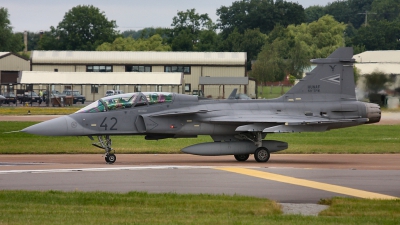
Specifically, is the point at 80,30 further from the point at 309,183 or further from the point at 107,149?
the point at 309,183

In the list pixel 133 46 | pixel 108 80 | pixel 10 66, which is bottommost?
pixel 108 80

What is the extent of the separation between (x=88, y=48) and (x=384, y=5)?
7101 centimetres

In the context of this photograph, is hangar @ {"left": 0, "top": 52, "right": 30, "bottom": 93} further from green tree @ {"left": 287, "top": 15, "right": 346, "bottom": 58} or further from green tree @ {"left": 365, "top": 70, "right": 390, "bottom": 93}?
green tree @ {"left": 365, "top": 70, "right": 390, "bottom": 93}

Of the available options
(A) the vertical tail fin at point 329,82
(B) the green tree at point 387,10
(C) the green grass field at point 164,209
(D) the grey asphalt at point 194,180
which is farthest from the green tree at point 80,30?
(C) the green grass field at point 164,209

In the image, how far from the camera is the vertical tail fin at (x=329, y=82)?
2270 centimetres

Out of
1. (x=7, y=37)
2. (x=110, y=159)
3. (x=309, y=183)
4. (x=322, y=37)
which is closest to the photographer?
(x=309, y=183)

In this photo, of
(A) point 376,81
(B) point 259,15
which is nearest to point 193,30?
(B) point 259,15

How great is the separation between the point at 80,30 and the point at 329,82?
105 meters

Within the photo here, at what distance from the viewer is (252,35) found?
108000mm

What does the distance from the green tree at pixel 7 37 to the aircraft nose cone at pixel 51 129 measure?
100235 mm

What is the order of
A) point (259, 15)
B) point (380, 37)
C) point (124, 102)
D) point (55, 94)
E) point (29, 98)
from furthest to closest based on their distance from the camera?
point (259, 15) < point (380, 37) < point (29, 98) < point (55, 94) < point (124, 102)

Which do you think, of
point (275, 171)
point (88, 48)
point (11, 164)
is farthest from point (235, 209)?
point (88, 48)

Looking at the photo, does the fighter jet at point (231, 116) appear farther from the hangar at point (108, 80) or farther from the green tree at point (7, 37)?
the green tree at point (7, 37)

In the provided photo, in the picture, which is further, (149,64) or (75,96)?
(149,64)
